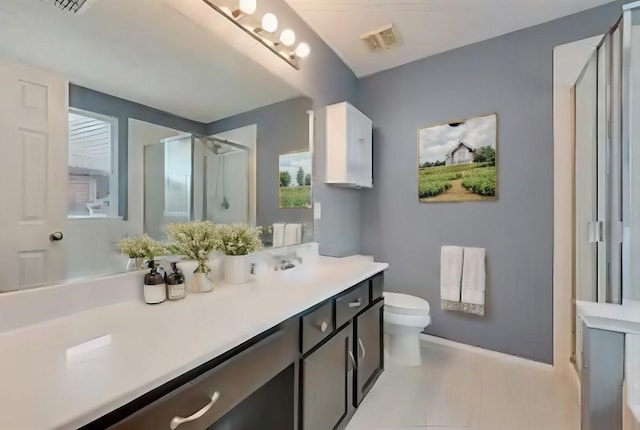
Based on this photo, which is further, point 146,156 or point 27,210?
point 146,156

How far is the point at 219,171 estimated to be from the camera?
4.83 feet

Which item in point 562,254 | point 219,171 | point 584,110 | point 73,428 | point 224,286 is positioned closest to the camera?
point 73,428

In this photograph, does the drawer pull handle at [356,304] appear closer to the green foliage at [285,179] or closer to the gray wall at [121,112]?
the green foliage at [285,179]

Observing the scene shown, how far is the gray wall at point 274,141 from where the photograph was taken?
1697 millimetres

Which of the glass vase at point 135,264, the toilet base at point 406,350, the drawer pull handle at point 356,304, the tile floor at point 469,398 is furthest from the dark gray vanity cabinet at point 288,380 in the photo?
the glass vase at point 135,264

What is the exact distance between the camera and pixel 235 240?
1384 millimetres

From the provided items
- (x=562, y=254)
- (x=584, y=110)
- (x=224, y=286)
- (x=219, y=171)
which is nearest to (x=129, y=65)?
(x=219, y=171)

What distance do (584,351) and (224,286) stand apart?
1501mm

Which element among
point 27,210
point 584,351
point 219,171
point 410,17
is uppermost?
point 410,17

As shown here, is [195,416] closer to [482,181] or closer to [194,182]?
[194,182]

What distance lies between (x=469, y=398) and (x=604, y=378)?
85 centimetres

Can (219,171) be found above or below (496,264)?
above

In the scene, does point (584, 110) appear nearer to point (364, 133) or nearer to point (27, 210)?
point (364, 133)

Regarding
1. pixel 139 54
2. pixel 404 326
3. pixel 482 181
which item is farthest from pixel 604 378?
pixel 139 54
